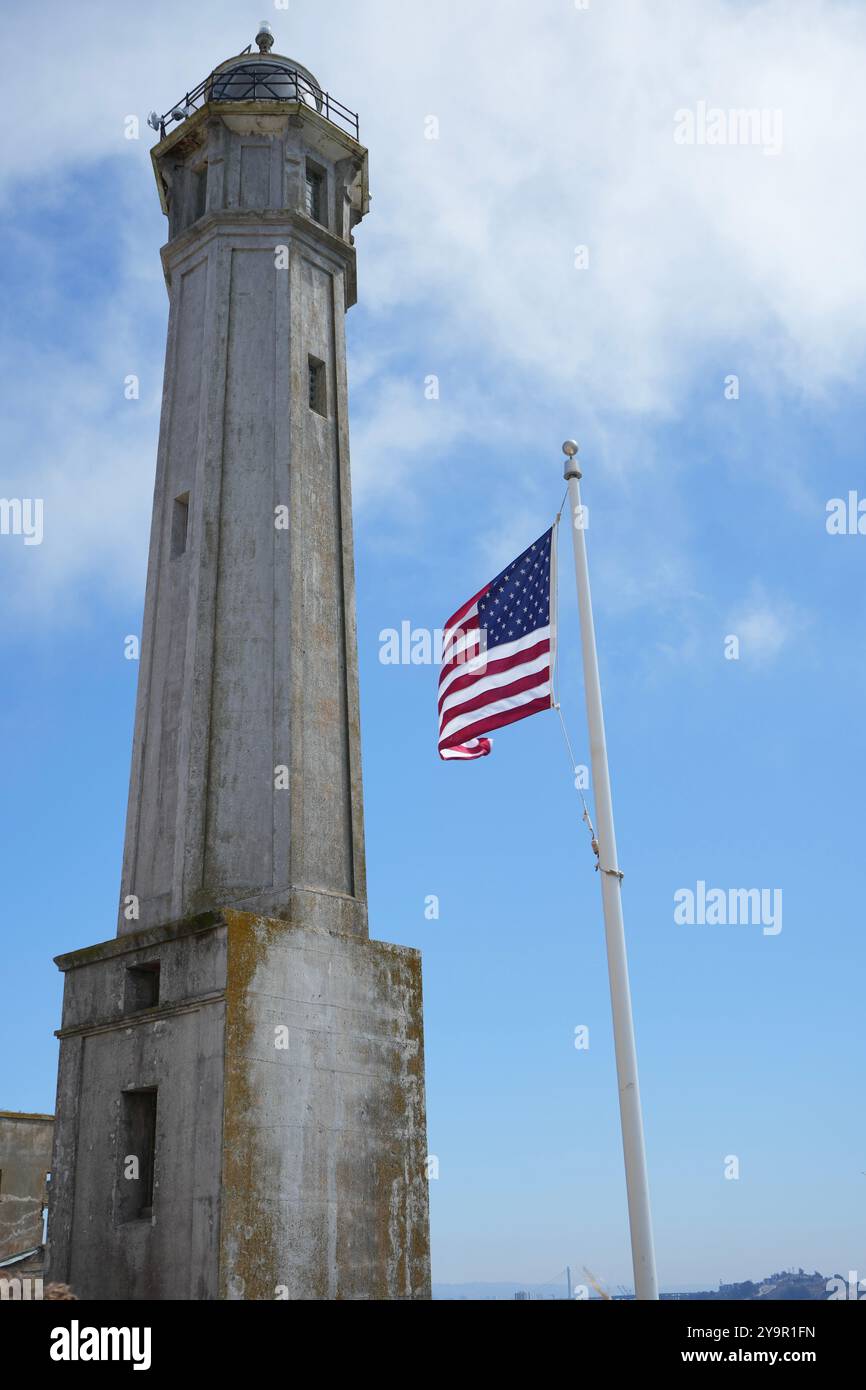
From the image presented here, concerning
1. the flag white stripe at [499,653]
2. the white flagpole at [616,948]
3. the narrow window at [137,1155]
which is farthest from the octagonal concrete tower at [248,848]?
the white flagpole at [616,948]

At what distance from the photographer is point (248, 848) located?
1856 cm

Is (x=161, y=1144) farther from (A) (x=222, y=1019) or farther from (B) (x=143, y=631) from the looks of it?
(B) (x=143, y=631)

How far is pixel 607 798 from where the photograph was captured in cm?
1430

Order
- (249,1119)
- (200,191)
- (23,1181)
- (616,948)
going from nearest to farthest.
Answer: (616,948) < (249,1119) < (200,191) < (23,1181)

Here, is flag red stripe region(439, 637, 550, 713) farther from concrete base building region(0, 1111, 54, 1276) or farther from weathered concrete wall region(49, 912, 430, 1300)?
concrete base building region(0, 1111, 54, 1276)

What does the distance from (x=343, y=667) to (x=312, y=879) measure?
3.58 meters

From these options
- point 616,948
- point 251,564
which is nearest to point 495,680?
point 616,948

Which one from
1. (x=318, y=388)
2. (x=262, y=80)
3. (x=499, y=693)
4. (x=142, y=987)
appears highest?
(x=262, y=80)

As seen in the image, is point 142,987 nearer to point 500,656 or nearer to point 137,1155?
point 137,1155

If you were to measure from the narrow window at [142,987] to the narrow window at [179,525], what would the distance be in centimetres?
673

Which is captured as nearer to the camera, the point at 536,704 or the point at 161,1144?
the point at 536,704

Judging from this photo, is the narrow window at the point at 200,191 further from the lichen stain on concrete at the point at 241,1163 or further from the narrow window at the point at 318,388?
the lichen stain on concrete at the point at 241,1163

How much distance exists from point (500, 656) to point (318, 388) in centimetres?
833
